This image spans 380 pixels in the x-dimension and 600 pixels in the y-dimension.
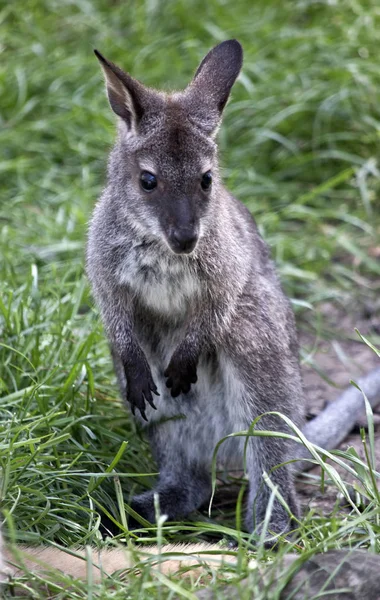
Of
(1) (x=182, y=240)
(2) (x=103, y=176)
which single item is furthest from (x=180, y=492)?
(2) (x=103, y=176)

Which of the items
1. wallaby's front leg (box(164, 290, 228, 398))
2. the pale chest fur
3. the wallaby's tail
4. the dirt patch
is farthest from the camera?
the dirt patch

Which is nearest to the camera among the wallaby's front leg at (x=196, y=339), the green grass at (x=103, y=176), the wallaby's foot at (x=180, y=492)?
the wallaby's front leg at (x=196, y=339)

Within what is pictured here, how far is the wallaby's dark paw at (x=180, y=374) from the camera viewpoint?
4.44 meters

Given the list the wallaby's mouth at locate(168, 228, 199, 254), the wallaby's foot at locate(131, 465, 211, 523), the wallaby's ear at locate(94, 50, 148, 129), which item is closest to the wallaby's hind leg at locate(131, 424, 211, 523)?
the wallaby's foot at locate(131, 465, 211, 523)

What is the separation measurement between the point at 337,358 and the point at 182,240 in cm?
249

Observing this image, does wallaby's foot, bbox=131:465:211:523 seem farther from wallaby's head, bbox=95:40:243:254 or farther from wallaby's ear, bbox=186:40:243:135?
wallaby's ear, bbox=186:40:243:135

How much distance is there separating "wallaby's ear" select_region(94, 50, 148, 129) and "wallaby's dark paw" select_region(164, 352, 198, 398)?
1053 mm

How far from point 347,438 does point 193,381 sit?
121 centimetres

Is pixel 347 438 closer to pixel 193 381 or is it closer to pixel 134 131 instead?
pixel 193 381

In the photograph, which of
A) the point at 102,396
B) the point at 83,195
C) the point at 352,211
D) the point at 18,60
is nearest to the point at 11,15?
the point at 18,60

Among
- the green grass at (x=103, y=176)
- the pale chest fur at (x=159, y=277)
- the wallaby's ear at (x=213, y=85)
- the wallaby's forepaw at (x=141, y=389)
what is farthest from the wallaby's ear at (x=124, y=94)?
the green grass at (x=103, y=176)

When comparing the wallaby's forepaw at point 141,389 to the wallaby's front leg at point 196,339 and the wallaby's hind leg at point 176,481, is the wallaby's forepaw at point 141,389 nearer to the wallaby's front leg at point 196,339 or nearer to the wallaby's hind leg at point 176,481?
the wallaby's front leg at point 196,339

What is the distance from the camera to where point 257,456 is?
4.50 m

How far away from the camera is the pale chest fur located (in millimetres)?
4316
